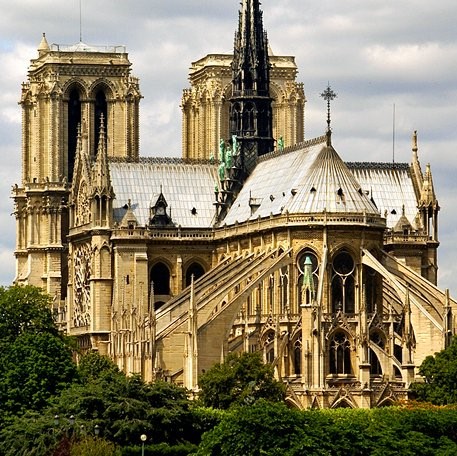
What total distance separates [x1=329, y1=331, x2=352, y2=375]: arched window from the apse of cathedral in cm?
8

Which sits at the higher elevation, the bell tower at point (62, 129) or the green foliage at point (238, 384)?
the bell tower at point (62, 129)

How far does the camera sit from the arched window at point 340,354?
13925 cm

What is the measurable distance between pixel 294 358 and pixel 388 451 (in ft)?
92.2

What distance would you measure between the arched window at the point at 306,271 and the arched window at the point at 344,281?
1148mm

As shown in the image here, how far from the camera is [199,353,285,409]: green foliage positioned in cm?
13125

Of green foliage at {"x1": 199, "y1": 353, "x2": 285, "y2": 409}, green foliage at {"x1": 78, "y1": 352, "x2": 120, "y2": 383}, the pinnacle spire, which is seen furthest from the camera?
the pinnacle spire

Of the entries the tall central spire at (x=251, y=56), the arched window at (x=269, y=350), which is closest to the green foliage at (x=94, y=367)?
the arched window at (x=269, y=350)

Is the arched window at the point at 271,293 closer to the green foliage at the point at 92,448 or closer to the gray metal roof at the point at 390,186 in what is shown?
the gray metal roof at the point at 390,186

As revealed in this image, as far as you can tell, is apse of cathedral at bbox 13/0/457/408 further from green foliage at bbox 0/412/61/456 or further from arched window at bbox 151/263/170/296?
green foliage at bbox 0/412/61/456

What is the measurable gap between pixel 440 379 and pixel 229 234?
82.8 ft

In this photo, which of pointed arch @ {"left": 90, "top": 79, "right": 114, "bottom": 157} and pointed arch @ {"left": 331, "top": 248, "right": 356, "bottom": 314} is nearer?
pointed arch @ {"left": 331, "top": 248, "right": 356, "bottom": 314}

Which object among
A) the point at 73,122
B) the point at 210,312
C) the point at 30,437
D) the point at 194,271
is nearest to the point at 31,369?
the point at 30,437

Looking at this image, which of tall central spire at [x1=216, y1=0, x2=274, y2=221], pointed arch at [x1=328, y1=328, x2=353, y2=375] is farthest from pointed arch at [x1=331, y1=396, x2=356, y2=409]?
tall central spire at [x1=216, y1=0, x2=274, y2=221]

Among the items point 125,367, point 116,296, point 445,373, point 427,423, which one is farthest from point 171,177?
point 427,423
